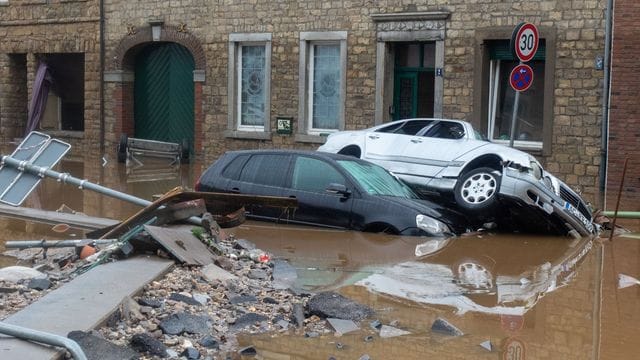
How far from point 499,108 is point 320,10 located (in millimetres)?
4903

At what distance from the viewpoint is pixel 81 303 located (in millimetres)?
6523

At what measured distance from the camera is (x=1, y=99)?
27.3 meters

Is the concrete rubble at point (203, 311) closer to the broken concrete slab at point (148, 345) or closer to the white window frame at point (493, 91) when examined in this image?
the broken concrete slab at point (148, 345)

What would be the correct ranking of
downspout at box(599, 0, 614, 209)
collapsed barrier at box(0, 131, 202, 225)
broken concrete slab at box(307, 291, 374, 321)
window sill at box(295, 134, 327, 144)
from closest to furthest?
broken concrete slab at box(307, 291, 374, 321), collapsed barrier at box(0, 131, 202, 225), downspout at box(599, 0, 614, 209), window sill at box(295, 134, 327, 144)

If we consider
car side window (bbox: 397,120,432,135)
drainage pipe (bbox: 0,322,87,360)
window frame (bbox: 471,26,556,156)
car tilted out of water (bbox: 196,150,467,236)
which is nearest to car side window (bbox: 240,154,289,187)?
car tilted out of water (bbox: 196,150,467,236)

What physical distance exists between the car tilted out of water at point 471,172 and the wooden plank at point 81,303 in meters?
5.39

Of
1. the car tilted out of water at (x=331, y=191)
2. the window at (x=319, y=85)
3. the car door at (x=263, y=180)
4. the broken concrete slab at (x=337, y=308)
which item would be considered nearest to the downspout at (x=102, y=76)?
the window at (x=319, y=85)

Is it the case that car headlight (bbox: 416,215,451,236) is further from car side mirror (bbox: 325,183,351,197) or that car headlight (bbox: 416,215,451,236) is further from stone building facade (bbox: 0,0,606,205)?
stone building facade (bbox: 0,0,606,205)

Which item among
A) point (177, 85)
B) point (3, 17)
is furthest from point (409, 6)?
point (3, 17)

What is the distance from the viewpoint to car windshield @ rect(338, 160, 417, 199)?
11406 millimetres

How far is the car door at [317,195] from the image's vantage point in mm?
11359

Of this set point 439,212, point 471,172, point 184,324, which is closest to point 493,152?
point 471,172

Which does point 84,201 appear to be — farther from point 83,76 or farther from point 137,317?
point 83,76

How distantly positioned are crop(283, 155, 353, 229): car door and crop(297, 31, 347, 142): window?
881 cm
